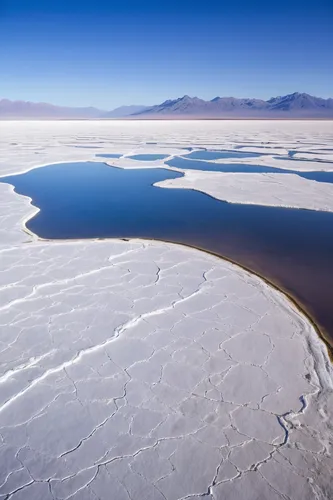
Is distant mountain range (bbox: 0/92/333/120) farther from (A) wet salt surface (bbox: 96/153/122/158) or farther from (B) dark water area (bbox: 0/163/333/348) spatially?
(B) dark water area (bbox: 0/163/333/348)

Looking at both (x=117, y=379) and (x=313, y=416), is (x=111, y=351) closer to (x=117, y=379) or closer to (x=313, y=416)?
(x=117, y=379)

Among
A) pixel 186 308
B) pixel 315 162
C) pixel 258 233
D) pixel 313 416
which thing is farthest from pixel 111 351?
pixel 315 162

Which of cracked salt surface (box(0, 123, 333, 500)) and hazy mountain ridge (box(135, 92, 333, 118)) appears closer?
cracked salt surface (box(0, 123, 333, 500))

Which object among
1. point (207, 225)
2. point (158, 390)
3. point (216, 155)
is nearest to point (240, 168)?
point (216, 155)

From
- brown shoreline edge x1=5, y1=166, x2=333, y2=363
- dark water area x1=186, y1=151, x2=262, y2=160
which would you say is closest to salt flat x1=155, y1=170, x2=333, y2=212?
brown shoreline edge x1=5, y1=166, x2=333, y2=363

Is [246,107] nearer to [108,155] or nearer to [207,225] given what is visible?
[108,155]

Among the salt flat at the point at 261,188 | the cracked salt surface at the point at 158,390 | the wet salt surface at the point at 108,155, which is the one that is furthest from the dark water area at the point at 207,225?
the wet salt surface at the point at 108,155

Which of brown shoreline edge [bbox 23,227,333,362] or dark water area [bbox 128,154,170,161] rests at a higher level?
brown shoreline edge [bbox 23,227,333,362]
